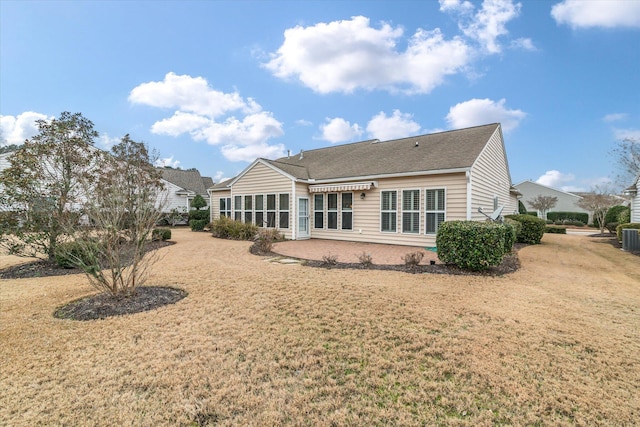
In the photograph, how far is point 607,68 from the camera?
45.5 ft

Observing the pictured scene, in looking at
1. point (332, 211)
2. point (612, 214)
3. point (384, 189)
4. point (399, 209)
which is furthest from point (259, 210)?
point (612, 214)

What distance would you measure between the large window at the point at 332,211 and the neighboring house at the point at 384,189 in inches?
2.1

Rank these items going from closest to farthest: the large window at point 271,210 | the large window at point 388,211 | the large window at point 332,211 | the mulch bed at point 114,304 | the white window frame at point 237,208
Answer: the mulch bed at point 114,304
the large window at point 388,211
the large window at point 332,211
the large window at point 271,210
the white window frame at point 237,208

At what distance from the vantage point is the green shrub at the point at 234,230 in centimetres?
1570

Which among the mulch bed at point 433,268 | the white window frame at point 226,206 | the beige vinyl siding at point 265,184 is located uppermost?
the beige vinyl siding at point 265,184

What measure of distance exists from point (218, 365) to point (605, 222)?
106 feet

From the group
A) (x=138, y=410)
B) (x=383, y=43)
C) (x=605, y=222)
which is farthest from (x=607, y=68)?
(x=138, y=410)

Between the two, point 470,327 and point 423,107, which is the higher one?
point 423,107

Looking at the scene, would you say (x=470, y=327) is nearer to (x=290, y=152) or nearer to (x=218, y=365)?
(x=218, y=365)

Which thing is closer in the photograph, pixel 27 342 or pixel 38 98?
pixel 27 342

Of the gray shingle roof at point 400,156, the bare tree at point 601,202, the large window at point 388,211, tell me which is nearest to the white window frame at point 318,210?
the gray shingle roof at point 400,156

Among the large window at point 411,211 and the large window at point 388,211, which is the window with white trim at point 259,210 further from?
the large window at point 411,211

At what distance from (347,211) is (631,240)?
12584 mm

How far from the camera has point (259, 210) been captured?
17203 millimetres
